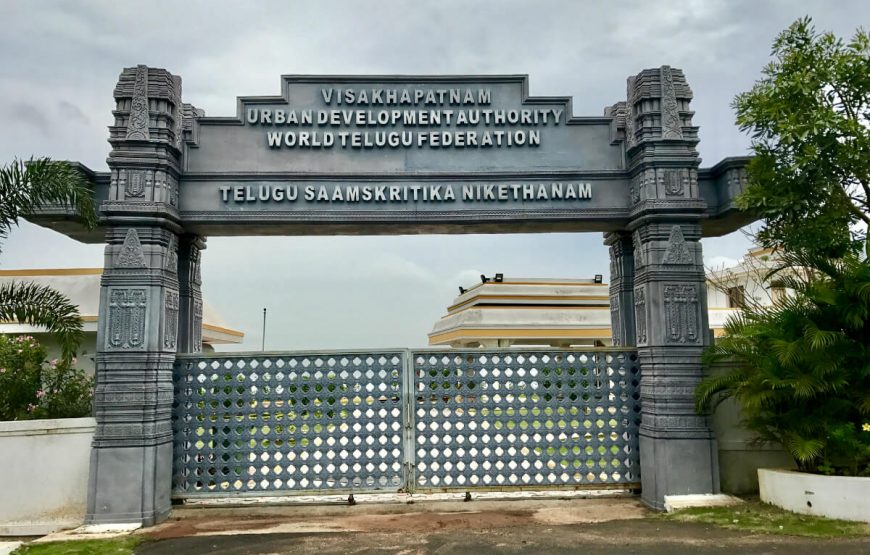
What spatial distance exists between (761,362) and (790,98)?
2513mm

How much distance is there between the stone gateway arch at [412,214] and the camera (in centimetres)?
643

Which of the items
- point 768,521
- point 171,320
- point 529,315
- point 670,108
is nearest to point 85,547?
point 171,320

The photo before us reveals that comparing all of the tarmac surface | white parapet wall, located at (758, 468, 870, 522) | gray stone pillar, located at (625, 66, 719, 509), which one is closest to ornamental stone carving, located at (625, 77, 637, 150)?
gray stone pillar, located at (625, 66, 719, 509)

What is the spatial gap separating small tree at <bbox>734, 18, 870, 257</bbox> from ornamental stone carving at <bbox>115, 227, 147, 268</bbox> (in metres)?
5.94

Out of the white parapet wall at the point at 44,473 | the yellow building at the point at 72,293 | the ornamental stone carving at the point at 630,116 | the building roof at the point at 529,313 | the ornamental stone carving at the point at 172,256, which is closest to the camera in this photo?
the white parapet wall at the point at 44,473

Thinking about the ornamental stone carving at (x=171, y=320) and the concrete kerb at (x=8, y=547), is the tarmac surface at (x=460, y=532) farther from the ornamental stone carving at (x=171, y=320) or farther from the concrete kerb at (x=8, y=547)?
the ornamental stone carving at (x=171, y=320)

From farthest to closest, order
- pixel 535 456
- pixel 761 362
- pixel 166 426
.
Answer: pixel 535 456
pixel 166 426
pixel 761 362

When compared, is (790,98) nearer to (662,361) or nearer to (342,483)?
(662,361)

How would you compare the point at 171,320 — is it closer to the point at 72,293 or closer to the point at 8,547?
the point at 8,547

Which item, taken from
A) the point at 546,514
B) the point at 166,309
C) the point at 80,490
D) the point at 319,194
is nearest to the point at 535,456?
the point at 546,514

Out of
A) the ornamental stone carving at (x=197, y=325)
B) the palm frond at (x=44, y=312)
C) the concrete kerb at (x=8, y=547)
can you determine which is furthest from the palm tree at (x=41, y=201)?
the concrete kerb at (x=8, y=547)

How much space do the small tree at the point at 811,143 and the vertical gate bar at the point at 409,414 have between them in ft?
12.3

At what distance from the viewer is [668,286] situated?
6.64 m

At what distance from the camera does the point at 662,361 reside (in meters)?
6.56
